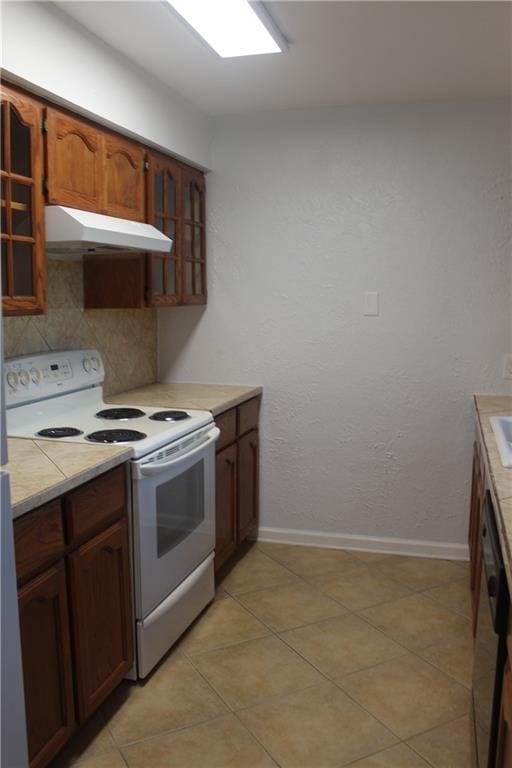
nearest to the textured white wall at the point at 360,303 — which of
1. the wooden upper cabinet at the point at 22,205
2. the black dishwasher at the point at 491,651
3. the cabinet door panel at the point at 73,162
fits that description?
the cabinet door panel at the point at 73,162

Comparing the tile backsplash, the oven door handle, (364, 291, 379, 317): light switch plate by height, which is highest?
(364, 291, 379, 317): light switch plate

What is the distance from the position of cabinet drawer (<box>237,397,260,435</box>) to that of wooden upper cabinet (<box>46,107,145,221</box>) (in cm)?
107

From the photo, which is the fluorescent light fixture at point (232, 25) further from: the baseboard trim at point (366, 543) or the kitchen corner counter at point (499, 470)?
the baseboard trim at point (366, 543)

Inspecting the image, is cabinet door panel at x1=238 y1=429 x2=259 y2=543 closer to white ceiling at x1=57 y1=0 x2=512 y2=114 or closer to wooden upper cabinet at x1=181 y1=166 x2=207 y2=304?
wooden upper cabinet at x1=181 y1=166 x2=207 y2=304

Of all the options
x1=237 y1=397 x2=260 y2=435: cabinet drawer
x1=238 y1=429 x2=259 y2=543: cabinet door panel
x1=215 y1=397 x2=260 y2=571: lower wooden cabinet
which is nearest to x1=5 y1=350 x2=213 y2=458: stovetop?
x1=215 y1=397 x2=260 y2=571: lower wooden cabinet

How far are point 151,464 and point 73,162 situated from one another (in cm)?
108

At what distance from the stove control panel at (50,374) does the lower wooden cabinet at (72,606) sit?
585 mm

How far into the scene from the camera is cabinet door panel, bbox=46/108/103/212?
2127mm

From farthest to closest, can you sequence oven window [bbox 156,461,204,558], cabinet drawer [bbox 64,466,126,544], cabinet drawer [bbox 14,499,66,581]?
1. oven window [bbox 156,461,204,558]
2. cabinet drawer [bbox 64,466,126,544]
3. cabinet drawer [bbox 14,499,66,581]

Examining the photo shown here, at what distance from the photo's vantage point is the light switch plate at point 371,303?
10.8ft

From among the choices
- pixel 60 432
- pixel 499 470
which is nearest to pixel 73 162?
pixel 60 432

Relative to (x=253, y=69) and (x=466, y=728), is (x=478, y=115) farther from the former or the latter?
(x=466, y=728)

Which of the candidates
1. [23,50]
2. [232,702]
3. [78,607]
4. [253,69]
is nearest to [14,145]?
[23,50]

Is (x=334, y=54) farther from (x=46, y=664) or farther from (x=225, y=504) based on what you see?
(x=46, y=664)
